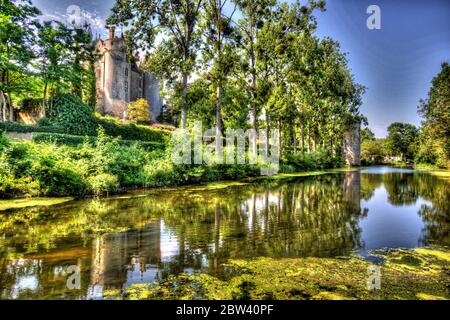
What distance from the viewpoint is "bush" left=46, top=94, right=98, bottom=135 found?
67.2ft

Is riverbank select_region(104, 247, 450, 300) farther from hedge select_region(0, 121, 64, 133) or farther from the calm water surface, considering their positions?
hedge select_region(0, 121, 64, 133)

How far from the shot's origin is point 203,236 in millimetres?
6000

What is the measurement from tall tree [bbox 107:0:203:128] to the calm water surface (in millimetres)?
10135

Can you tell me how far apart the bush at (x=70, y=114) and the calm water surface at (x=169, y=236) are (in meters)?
13.0

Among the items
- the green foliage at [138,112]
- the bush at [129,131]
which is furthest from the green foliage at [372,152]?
the bush at [129,131]

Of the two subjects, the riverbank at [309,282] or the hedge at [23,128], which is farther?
the hedge at [23,128]

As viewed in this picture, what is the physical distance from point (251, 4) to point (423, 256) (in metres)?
24.4

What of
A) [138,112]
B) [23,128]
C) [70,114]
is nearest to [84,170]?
[23,128]

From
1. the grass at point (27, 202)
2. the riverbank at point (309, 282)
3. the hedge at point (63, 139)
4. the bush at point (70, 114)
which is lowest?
the riverbank at point (309, 282)

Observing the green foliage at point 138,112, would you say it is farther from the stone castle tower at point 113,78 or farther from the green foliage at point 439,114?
the green foliage at point 439,114

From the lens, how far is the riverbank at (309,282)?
3295 millimetres

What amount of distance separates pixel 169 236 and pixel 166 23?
16.5m

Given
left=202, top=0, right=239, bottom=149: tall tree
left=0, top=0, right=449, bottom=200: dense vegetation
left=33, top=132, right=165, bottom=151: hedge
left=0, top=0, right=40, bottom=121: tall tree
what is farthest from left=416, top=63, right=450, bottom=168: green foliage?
left=0, top=0, right=40, bottom=121: tall tree
